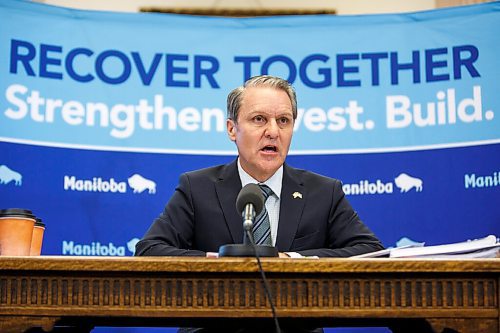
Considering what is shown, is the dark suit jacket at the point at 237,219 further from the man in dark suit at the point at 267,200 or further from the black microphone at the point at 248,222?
the black microphone at the point at 248,222

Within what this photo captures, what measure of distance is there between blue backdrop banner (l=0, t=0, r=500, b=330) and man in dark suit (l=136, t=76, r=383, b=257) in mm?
1131

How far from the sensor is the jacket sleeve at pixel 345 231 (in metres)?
2.66

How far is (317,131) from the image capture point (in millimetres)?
4039

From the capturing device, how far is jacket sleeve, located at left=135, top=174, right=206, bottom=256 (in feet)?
8.43

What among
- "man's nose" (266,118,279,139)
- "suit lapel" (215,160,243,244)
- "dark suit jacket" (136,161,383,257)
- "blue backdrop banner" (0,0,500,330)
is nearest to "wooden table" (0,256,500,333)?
"dark suit jacket" (136,161,383,257)

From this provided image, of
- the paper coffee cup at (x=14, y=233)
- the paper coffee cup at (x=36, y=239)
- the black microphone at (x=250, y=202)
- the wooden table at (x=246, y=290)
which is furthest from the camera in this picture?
the paper coffee cup at (x=36, y=239)

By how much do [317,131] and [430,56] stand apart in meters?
0.68

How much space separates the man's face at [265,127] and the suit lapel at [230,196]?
10 centimetres

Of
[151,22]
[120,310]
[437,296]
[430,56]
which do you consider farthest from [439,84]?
A: [120,310]

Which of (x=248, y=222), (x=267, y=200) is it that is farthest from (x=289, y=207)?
(x=248, y=222)

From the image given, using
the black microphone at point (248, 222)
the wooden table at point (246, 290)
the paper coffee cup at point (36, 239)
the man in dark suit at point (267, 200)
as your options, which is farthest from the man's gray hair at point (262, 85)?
the wooden table at point (246, 290)

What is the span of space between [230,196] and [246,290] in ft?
3.49

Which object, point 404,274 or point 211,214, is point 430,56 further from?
point 404,274

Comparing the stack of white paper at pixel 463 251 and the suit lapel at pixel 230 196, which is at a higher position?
the suit lapel at pixel 230 196
